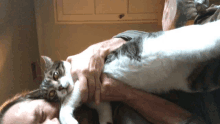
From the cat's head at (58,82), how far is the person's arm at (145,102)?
7.5 inches

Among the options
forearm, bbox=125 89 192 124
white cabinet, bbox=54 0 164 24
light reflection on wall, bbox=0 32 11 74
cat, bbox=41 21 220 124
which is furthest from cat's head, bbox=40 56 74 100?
white cabinet, bbox=54 0 164 24

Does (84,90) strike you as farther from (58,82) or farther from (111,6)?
(111,6)

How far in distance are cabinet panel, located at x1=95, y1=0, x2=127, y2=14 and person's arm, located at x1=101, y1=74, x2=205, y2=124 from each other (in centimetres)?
114

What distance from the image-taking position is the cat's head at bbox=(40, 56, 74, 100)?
86 cm

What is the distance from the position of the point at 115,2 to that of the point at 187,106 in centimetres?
134

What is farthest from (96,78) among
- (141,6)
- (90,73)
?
(141,6)

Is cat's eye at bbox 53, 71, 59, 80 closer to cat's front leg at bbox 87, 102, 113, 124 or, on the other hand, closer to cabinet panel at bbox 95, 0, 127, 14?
cat's front leg at bbox 87, 102, 113, 124

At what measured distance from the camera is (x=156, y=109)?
2.66ft

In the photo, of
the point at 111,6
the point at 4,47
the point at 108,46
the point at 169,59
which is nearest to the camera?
the point at 169,59

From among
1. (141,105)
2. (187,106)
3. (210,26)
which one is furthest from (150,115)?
(210,26)

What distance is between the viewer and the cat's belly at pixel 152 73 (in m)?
0.73

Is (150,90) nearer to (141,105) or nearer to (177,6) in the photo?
(141,105)

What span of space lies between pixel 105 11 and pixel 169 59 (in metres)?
1.26

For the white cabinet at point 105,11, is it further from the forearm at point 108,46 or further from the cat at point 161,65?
the cat at point 161,65
